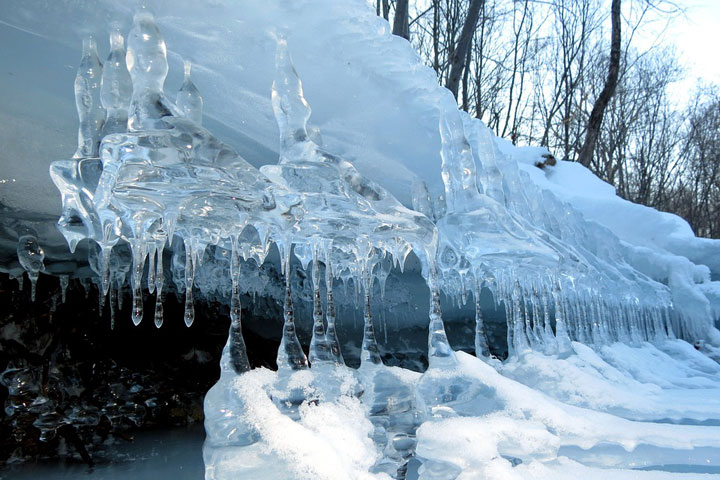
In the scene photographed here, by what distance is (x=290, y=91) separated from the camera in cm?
181

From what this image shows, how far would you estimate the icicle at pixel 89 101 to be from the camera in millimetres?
1922

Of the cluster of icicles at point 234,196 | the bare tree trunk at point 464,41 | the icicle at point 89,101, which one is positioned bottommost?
the cluster of icicles at point 234,196

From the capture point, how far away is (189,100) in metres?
2.03

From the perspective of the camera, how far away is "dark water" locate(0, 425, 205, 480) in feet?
9.70

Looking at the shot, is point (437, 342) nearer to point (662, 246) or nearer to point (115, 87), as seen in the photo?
point (115, 87)

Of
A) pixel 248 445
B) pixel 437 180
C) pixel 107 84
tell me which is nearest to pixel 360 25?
pixel 107 84

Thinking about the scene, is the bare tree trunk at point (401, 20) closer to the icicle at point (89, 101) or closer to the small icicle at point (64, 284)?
the small icicle at point (64, 284)

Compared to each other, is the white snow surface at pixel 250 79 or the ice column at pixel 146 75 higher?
the white snow surface at pixel 250 79

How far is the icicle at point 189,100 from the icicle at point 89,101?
0.28 m

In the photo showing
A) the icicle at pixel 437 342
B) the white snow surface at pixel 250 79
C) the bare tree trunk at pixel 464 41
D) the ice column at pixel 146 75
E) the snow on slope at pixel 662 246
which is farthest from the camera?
the bare tree trunk at pixel 464 41

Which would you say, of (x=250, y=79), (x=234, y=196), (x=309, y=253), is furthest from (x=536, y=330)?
(x=234, y=196)

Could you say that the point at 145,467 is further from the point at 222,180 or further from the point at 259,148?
the point at 222,180

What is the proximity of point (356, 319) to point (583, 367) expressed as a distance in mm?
2254

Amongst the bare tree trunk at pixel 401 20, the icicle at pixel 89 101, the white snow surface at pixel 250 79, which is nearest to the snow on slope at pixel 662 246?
the bare tree trunk at pixel 401 20
